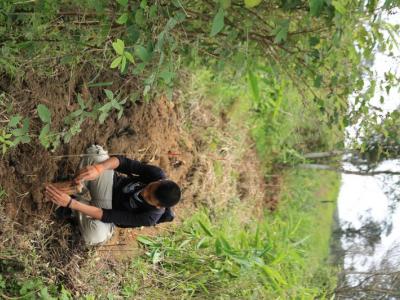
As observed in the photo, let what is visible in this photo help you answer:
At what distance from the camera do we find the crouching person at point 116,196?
9.11 feet

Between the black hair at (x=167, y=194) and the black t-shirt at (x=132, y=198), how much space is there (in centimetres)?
16

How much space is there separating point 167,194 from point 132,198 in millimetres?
373

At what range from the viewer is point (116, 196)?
3115mm

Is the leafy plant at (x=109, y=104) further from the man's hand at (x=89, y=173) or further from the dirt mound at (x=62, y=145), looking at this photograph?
the dirt mound at (x=62, y=145)

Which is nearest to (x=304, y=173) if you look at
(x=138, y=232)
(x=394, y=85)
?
(x=138, y=232)

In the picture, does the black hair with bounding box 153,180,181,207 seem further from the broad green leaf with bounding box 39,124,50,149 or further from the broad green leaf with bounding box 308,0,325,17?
the broad green leaf with bounding box 308,0,325,17

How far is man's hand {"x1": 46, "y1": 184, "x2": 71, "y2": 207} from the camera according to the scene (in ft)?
9.12

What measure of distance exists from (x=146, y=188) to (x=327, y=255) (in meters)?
5.50

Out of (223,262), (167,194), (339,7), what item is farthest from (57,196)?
(339,7)

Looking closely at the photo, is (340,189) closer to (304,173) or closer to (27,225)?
(304,173)

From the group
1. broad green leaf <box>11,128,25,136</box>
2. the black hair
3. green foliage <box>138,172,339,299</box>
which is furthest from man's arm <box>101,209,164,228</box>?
green foliage <box>138,172,339,299</box>

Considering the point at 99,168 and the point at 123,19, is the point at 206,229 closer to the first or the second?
the point at 99,168

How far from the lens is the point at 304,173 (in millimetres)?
6746

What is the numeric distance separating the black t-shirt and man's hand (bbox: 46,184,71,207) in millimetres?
224
